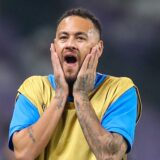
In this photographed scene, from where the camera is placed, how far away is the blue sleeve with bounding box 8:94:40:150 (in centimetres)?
176

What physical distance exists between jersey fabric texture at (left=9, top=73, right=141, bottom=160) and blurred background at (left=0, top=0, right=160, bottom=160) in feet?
3.34

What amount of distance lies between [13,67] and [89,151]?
50.9 inches

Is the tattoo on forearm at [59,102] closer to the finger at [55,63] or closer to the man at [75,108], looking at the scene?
the man at [75,108]

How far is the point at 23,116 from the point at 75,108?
0.64 feet

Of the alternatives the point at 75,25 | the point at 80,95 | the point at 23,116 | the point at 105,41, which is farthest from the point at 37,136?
the point at 105,41

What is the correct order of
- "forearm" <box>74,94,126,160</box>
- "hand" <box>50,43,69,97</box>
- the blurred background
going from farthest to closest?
the blurred background → "hand" <box>50,43,69,97</box> → "forearm" <box>74,94,126,160</box>

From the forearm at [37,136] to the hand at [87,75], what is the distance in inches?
5.2

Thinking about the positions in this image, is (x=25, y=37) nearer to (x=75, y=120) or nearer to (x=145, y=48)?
(x=145, y=48)

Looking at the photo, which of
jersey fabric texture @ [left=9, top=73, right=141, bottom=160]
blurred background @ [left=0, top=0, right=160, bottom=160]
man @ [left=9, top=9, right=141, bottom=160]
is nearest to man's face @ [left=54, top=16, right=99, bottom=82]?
man @ [left=9, top=9, right=141, bottom=160]

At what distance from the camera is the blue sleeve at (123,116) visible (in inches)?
68.0

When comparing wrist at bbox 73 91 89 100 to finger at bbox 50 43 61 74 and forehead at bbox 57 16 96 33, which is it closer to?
finger at bbox 50 43 61 74

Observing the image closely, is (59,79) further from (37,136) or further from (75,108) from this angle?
(37,136)

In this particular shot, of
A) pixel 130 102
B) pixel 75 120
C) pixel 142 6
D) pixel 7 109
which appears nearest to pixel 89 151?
pixel 75 120

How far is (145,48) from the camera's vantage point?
2947 millimetres
